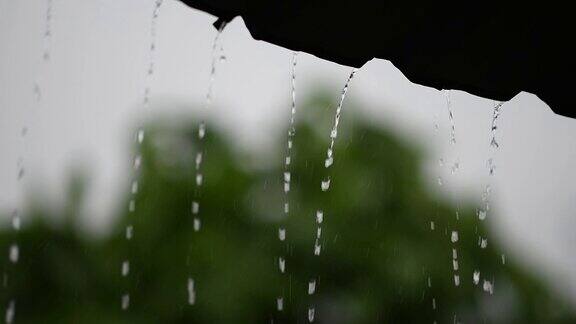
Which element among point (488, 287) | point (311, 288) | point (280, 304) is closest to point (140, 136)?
point (280, 304)

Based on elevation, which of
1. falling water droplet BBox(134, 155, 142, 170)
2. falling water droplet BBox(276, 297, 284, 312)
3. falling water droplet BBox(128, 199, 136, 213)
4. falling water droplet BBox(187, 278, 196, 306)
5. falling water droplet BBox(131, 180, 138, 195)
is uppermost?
falling water droplet BBox(134, 155, 142, 170)

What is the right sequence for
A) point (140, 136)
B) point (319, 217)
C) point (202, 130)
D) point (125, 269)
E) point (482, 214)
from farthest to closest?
point (140, 136) → point (202, 130) → point (482, 214) → point (319, 217) → point (125, 269)

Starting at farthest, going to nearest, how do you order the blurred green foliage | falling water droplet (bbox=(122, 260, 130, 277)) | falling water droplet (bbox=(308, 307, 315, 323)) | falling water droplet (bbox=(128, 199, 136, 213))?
1. falling water droplet (bbox=(128, 199, 136, 213))
2. falling water droplet (bbox=(122, 260, 130, 277))
3. the blurred green foliage
4. falling water droplet (bbox=(308, 307, 315, 323))

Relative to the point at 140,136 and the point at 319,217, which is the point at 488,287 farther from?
the point at 140,136

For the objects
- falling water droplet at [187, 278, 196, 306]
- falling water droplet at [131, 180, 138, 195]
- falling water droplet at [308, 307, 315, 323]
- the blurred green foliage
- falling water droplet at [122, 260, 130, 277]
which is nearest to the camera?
falling water droplet at [187, 278, 196, 306]

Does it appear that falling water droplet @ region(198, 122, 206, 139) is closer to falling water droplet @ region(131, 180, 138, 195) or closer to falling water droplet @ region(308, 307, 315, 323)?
falling water droplet @ region(131, 180, 138, 195)

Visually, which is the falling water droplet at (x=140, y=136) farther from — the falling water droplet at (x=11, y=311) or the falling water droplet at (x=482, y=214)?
the falling water droplet at (x=482, y=214)

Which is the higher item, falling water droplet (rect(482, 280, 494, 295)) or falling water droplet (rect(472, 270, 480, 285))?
falling water droplet (rect(472, 270, 480, 285))

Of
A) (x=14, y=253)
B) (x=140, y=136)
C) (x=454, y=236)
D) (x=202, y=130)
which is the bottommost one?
(x=14, y=253)

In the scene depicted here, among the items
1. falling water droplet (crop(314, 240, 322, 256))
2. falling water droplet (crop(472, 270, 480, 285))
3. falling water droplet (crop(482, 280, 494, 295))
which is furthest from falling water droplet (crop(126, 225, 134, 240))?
falling water droplet (crop(482, 280, 494, 295))
